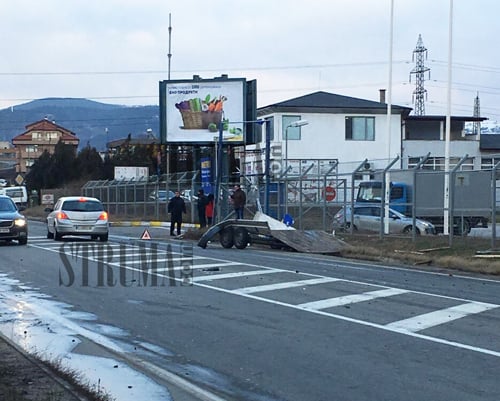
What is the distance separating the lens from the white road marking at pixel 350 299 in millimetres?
12445

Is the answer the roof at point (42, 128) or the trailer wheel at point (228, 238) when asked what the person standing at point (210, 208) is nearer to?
the trailer wheel at point (228, 238)

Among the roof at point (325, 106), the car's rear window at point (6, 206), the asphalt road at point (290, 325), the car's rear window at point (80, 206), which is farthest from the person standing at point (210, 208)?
the roof at point (325, 106)

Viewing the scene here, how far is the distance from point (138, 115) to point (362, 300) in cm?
18685

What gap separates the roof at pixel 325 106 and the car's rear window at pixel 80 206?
31.4 metres

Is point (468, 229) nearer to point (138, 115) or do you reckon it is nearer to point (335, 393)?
point (335, 393)

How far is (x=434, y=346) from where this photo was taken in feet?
30.9

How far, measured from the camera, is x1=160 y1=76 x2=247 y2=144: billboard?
3978cm

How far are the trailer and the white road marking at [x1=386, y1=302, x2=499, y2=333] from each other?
11.0 meters

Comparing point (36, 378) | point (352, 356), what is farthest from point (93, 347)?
point (352, 356)

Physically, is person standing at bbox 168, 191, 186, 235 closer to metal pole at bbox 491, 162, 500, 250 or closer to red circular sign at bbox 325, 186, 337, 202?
red circular sign at bbox 325, 186, 337, 202

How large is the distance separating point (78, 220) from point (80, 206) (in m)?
0.65

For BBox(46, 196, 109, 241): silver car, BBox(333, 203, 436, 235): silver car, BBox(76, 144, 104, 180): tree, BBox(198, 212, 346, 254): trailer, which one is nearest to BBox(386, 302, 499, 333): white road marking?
BBox(198, 212, 346, 254): trailer

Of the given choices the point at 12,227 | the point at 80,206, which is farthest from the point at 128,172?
the point at 12,227

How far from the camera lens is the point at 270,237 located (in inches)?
946
